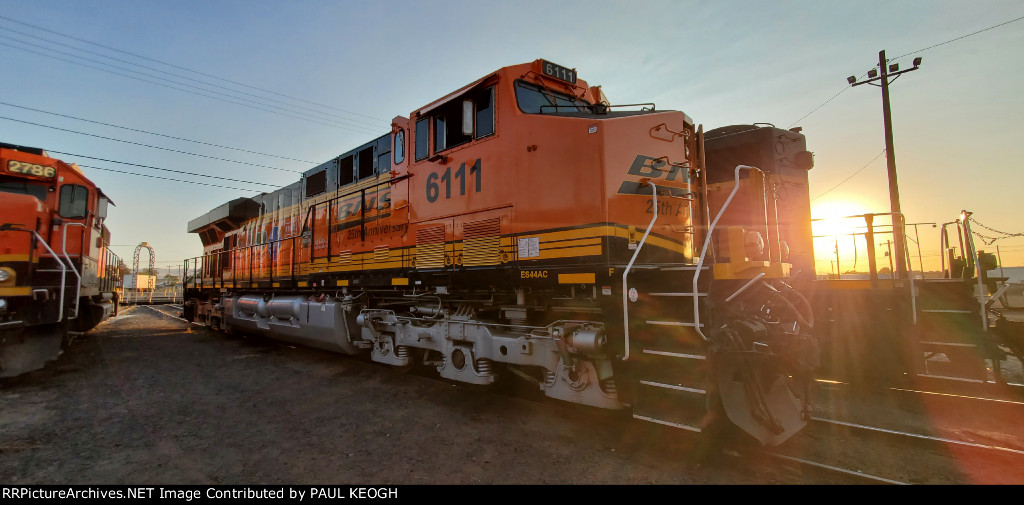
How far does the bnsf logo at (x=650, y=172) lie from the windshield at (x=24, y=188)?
10005 millimetres

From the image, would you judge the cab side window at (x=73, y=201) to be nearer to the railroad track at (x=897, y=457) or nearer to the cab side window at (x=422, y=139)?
the cab side window at (x=422, y=139)

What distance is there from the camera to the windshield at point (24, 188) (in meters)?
7.75

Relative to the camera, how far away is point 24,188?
7.87m

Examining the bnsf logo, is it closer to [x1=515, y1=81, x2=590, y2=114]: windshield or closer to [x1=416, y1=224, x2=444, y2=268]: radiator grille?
[x1=515, y1=81, x2=590, y2=114]: windshield

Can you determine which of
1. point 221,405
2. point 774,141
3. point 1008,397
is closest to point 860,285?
point 1008,397

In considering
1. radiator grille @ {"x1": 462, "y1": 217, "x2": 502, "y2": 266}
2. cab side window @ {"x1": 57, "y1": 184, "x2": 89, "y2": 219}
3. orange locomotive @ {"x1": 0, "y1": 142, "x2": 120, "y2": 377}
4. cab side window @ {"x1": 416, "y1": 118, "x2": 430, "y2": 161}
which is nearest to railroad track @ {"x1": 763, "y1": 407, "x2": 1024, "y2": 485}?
radiator grille @ {"x1": 462, "y1": 217, "x2": 502, "y2": 266}

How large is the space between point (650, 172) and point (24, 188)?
1053cm

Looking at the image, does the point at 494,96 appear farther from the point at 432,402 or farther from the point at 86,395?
the point at 86,395

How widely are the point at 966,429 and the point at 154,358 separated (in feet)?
41.0

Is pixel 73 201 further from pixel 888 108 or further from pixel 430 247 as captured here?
pixel 888 108

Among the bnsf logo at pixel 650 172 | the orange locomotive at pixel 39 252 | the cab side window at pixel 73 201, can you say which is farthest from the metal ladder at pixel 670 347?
the cab side window at pixel 73 201

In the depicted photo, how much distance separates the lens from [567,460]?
3760 millimetres

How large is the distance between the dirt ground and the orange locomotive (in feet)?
2.10
